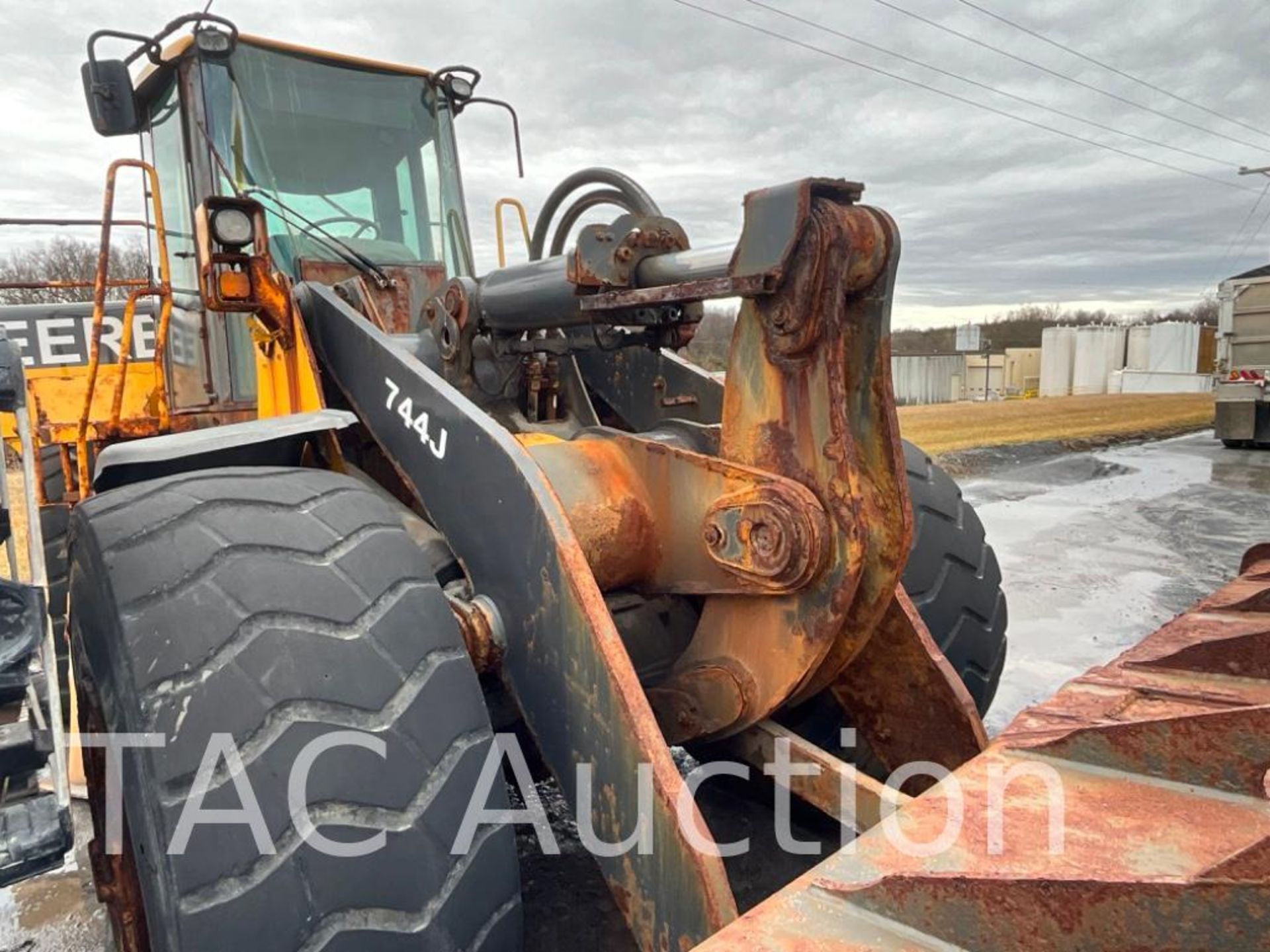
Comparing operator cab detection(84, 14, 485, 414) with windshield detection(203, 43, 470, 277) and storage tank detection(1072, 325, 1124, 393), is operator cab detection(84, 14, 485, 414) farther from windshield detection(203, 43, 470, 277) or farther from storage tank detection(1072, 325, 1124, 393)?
storage tank detection(1072, 325, 1124, 393)

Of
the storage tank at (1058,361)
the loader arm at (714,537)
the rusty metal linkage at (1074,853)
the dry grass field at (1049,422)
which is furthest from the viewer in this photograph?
the storage tank at (1058,361)

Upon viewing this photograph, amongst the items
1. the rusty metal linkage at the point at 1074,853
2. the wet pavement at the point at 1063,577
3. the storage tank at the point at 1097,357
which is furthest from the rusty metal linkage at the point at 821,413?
the storage tank at the point at 1097,357

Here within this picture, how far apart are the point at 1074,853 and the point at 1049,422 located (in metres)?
19.3

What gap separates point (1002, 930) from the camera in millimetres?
1141

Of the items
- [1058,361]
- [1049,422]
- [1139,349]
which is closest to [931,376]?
[1058,361]

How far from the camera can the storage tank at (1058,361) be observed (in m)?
44.9

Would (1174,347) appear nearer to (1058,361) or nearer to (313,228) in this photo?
(1058,361)

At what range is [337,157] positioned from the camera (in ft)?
11.9

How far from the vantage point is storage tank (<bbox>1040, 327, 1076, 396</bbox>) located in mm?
44906

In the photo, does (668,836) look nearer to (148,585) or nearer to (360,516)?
(360,516)

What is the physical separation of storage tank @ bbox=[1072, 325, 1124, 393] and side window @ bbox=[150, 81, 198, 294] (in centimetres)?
4500

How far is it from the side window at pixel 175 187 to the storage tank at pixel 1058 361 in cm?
4601

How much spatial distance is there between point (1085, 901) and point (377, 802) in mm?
1073

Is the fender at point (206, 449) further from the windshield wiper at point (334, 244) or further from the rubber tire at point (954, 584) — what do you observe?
the rubber tire at point (954, 584)
